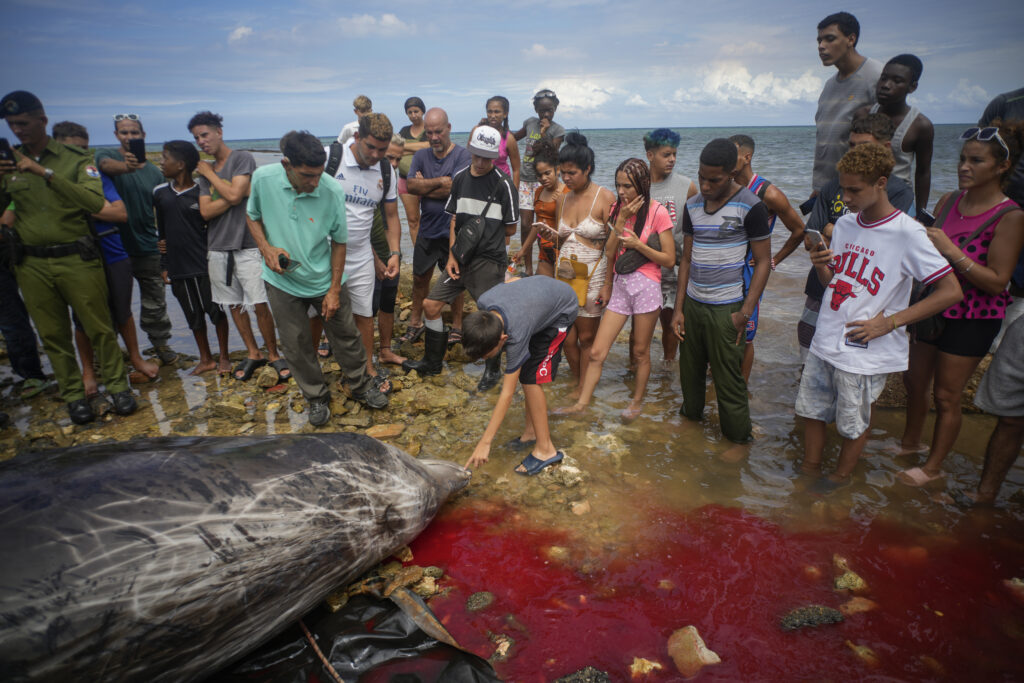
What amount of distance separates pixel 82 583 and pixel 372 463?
4.64ft

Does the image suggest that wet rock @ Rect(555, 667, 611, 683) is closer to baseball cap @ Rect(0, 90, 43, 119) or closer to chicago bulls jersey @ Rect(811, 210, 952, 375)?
chicago bulls jersey @ Rect(811, 210, 952, 375)

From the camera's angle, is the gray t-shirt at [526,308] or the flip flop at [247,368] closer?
the gray t-shirt at [526,308]

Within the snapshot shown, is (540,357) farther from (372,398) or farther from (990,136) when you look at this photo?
(990,136)

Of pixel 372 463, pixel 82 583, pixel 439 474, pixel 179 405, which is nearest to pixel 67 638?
pixel 82 583

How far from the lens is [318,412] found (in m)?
4.70

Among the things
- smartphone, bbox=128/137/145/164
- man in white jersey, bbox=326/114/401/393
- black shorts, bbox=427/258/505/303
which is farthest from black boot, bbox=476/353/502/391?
smartphone, bbox=128/137/145/164

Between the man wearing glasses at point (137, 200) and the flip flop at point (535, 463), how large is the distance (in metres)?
4.56

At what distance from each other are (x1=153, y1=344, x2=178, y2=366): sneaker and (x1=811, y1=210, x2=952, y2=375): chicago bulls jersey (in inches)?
252

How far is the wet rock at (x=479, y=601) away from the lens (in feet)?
9.47

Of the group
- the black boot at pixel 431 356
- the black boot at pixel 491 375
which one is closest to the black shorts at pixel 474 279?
the black boot at pixel 431 356

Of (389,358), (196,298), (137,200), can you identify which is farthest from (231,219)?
(389,358)

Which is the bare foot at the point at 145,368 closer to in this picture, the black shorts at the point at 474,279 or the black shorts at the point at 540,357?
the black shorts at the point at 474,279

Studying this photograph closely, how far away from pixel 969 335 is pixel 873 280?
0.84 meters

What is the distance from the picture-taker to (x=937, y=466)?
12.3 feet
